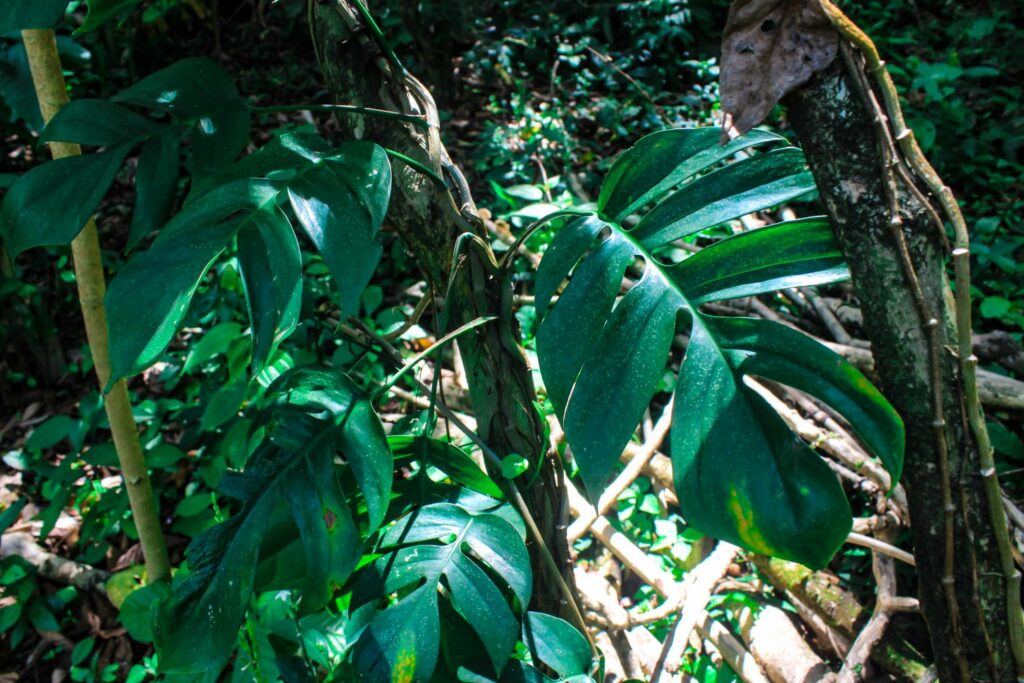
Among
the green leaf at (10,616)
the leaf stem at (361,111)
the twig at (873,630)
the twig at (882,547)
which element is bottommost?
the green leaf at (10,616)

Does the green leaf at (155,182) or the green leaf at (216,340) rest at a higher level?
the green leaf at (155,182)

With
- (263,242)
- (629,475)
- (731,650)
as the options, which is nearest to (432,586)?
(263,242)

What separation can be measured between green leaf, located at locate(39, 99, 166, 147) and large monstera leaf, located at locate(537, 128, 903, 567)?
0.59 m

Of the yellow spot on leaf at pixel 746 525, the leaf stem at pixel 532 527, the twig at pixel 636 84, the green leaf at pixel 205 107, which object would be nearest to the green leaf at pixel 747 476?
the yellow spot on leaf at pixel 746 525

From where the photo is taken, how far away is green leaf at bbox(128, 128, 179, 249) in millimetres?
1014

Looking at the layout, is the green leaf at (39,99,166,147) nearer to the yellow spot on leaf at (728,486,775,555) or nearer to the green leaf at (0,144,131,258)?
the green leaf at (0,144,131,258)

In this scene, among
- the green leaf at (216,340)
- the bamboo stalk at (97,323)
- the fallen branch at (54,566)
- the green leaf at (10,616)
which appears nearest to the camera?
the bamboo stalk at (97,323)

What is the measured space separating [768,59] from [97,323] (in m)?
1.13

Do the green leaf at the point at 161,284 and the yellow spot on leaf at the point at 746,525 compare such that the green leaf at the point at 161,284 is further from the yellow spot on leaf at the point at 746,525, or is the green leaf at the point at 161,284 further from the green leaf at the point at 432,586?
the yellow spot on leaf at the point at 746,525

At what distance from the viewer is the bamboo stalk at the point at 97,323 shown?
115 cm

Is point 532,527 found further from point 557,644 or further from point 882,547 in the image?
point 882,547

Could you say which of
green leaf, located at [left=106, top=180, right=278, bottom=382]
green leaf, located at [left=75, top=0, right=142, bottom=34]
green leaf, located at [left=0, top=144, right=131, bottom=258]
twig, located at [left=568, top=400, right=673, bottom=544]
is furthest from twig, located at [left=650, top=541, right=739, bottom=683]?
green leaf, located at [left=75, top=0, right=142, bottom=34]

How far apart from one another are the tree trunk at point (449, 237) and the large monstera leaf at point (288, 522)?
0.19m

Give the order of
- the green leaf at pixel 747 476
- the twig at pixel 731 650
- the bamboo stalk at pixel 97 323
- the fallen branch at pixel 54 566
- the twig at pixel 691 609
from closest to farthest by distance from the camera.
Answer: the green leaf at pixel 747 476, the bamboo stalk at pixel 97 323, the twig at pixel 691 609, the twig at pixel 731 650, the fallen branch at pixel 54 566
